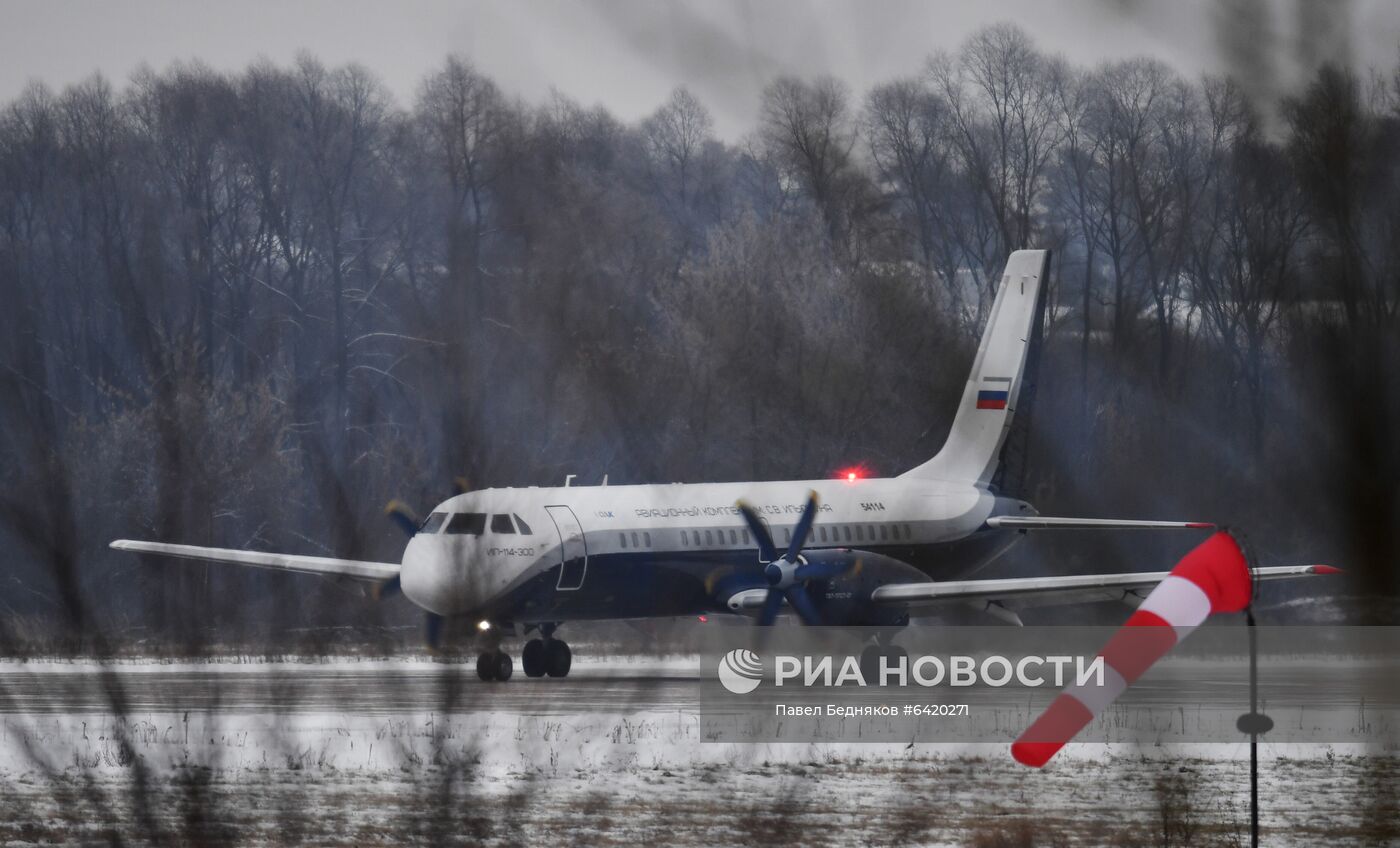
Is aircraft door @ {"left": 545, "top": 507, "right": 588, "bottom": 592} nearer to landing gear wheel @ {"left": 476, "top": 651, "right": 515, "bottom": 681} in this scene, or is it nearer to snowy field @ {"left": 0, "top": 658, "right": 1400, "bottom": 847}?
snowy field @ {"left": 0, "top": 658, "right": 1400, "bottom": 847}

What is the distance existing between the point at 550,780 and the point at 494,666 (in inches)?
46.0

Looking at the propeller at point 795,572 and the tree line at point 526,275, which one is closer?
the tree line at point 526,275

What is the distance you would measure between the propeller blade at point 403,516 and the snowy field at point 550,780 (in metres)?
0.86

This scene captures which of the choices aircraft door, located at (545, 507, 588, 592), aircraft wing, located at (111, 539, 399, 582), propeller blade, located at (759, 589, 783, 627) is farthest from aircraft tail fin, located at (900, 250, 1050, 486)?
aircraft door, located at (545, 507, 588, 592)

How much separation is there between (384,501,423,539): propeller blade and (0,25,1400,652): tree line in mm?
161

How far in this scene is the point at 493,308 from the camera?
578cm

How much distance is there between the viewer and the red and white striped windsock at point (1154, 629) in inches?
204

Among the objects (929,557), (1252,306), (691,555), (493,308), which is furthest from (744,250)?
(929,557)

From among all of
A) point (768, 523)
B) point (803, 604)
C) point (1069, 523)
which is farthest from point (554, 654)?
point (1069, 523)

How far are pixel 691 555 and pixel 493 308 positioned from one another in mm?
24501

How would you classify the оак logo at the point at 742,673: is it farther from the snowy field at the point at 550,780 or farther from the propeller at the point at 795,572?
the propeller at the point at 795,572

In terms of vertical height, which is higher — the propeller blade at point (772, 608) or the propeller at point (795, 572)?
the propeller at point (795, 572)

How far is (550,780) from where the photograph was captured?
307 inches

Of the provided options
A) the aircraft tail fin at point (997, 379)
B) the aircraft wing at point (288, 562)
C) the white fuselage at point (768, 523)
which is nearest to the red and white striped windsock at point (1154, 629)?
the aircraft tail fin at point (997, 379)
